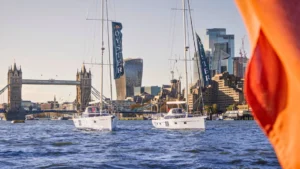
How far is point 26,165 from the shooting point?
60.7 feet

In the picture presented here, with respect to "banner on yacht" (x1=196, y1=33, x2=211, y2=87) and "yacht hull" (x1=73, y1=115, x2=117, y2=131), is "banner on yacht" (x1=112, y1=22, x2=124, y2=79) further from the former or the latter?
"banner on yacht" (x1=196, y1=33, x2=211, y2=87)

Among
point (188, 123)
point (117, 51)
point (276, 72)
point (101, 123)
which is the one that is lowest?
point (188, 123)

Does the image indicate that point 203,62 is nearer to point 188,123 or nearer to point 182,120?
point 182,120

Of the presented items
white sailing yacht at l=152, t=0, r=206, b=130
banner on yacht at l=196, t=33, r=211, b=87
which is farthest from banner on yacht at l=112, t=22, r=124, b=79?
banner on yacht at l=196, t=33, r=211, b=87

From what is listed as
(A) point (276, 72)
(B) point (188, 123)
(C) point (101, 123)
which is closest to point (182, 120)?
(B) point (188, 123)

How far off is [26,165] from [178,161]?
5.35 metres

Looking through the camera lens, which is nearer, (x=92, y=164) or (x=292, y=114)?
(x=292, y=114)

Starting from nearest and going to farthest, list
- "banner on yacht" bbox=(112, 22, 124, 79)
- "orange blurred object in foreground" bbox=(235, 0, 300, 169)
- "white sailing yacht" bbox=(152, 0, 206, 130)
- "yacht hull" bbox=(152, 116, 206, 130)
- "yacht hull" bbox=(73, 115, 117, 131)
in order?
"orange blurred object in foreground" bbox=(235, 0, 300, 169) → "yacht hull" bbox=(152, 116, 206, 130) → "white sailing yacht" bbox=(152, 0, 206, 130) → "yacht hull" bbox=(73, 115, 117, 131) → "banner on yacht" bbox=(112, 22, 124, 79)

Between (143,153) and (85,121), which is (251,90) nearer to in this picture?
(143,153)

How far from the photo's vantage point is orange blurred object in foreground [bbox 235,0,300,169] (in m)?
1.31

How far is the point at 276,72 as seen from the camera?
140cm

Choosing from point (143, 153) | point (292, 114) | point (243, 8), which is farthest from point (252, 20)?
point (143, 153)

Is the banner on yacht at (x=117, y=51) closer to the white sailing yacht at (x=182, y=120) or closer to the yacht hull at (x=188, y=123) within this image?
the white sailing yacht at (x=182, y=120)

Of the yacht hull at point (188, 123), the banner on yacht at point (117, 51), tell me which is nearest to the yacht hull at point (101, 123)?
the banner on yacht at point (117, 51)
